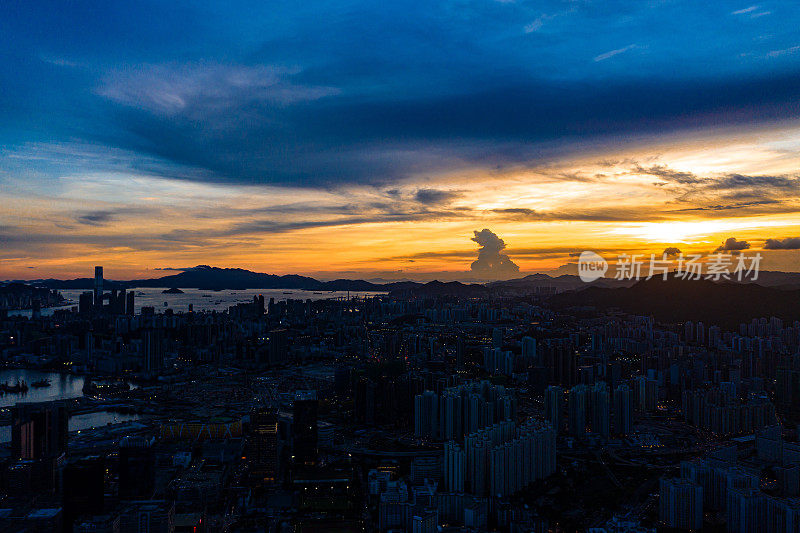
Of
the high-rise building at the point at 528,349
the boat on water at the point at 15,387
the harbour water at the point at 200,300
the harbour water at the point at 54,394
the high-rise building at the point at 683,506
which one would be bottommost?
the harbour water at the point at 54,394

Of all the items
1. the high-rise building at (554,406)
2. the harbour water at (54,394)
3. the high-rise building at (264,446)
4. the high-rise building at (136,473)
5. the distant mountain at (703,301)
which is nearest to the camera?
the high-rise building at (136,473)

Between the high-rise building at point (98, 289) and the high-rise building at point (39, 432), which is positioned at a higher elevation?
the high-rise building at point (98, 289)

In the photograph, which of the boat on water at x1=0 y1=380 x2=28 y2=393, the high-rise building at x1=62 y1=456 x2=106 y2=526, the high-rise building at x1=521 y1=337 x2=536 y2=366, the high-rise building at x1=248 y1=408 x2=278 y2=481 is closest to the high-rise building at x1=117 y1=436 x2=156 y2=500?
the high-rise building at x1=62 y1=456 x2=106 y2=526

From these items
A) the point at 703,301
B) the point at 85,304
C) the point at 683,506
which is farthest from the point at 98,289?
the point at 683,506

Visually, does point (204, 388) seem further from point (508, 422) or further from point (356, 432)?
point (508, 422)

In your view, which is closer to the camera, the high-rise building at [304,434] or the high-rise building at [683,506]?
the high-rise building at [683,506]

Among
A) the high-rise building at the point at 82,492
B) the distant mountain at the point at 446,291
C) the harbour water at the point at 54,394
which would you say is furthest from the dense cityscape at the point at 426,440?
the distant mountain at the point at 446,291

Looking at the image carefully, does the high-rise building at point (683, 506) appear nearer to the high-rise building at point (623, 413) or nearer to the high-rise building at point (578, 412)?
the high-rise building at point (578, 412)
